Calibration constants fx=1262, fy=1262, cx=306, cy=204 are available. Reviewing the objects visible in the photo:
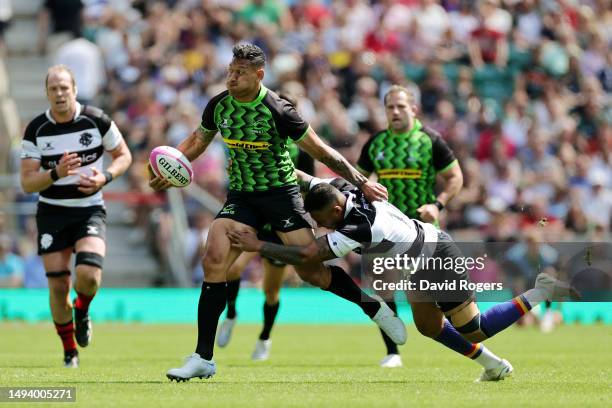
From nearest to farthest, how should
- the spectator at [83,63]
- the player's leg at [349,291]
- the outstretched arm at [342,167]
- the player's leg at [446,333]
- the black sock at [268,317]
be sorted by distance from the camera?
the outstretched arm at [342,167] < the player's leg at [446,333] < the player's leg at [349,291] < the black sock at [268,317] < the spectator at [83,63]

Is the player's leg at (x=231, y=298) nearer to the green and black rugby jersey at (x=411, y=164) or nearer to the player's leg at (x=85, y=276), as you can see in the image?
the green and black rugby jersey at (x=411, y=164)

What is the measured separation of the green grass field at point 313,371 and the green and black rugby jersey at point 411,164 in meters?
1.76

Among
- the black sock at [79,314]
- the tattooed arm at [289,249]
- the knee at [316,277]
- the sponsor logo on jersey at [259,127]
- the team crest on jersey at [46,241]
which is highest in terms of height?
the sponsor logo on jersey at [259,127]

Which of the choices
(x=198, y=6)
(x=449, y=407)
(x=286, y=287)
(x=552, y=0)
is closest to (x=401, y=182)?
(x=449, y=407)

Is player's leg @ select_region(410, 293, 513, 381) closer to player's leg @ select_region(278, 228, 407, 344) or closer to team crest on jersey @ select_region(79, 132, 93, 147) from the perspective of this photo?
player's leg @ select_region(278, 228, 407, 344)

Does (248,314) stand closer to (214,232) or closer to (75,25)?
(75,25)

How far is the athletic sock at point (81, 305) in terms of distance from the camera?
12.6 meters

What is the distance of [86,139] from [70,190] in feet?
1.79

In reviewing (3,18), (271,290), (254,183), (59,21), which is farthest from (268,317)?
(3,18)

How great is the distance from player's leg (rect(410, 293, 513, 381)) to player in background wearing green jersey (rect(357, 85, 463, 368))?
2371 mm

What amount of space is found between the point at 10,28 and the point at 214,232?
16.6m

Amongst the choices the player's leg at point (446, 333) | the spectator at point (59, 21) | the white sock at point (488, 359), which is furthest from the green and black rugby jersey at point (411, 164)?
the spectator at point (59, 21)

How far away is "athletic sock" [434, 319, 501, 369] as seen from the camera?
10.7 metres

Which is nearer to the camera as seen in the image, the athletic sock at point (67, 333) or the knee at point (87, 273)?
the knee at point (87, 273)
